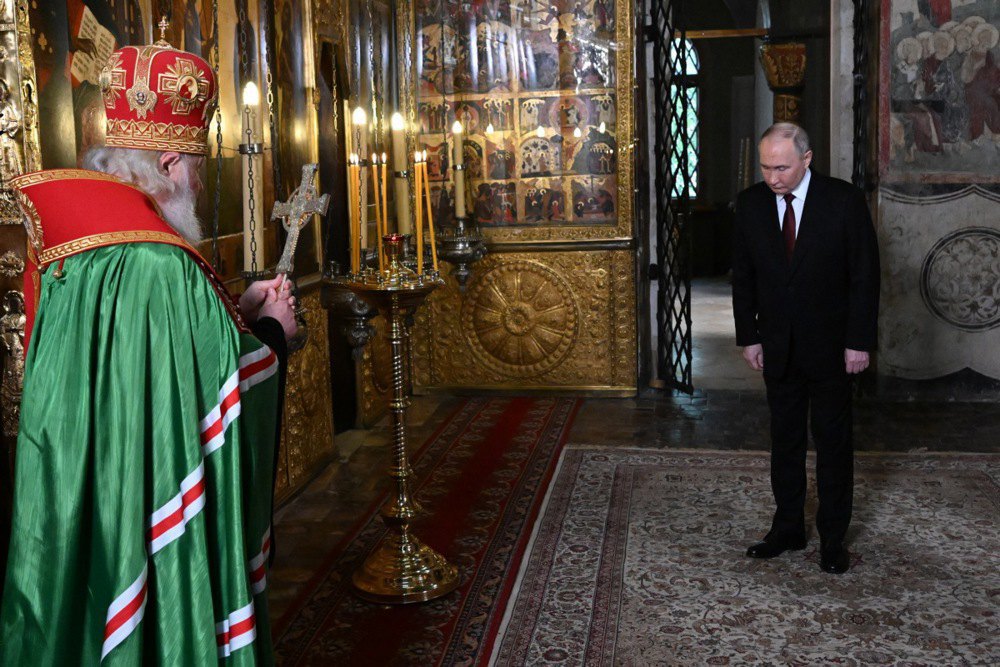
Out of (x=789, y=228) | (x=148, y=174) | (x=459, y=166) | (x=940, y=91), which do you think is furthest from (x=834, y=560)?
(x=940, y=91)

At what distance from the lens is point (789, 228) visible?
4223 millimetres

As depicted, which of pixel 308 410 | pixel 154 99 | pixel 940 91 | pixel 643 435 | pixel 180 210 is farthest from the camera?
pixel 940 91

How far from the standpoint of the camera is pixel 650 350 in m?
7.85

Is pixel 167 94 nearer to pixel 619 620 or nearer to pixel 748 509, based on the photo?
pixel 619 620

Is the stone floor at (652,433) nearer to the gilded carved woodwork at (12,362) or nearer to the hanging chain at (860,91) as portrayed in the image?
the gilded carved woodwork at (12,362)

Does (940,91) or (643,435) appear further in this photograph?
(940,91)

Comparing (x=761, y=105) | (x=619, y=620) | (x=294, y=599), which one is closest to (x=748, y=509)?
(x=619, y=620)

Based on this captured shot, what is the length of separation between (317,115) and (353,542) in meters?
2.40

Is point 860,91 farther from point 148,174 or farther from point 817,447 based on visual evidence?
point 148,174

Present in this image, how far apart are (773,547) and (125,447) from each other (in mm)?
3035

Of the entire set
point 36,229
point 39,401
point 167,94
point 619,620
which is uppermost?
point 167,94

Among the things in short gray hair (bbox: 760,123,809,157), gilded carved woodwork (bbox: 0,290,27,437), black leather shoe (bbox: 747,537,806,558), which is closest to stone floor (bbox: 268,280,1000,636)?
gilded carved woodwork (bbox: 0,290,27,437)

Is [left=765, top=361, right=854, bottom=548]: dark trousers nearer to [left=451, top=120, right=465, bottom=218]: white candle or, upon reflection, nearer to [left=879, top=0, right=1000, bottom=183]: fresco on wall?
[left=451, top=120, right=465, bottom=218]: white candle

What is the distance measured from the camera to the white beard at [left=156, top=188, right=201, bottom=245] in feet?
7.86
